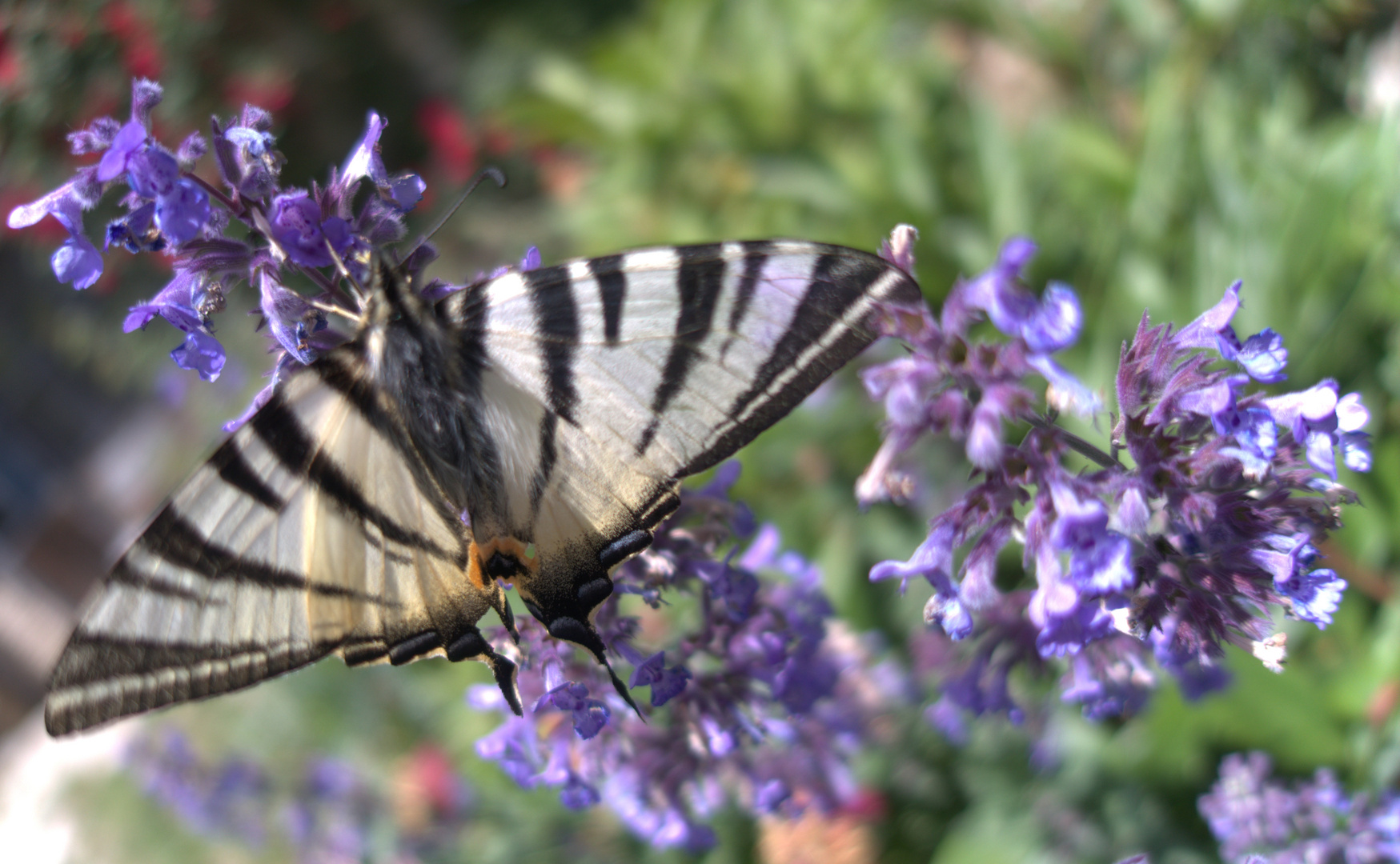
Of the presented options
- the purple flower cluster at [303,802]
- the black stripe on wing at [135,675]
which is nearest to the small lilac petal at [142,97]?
the black stripe on wing at [135,675]

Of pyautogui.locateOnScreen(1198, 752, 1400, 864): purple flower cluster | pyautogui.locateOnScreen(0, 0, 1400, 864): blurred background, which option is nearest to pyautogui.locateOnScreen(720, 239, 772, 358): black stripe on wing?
pyautogui.locateOnScreen(1198, 752, 1400, 864): purple flower cluster

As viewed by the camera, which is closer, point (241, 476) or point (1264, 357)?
point (1264, 357)

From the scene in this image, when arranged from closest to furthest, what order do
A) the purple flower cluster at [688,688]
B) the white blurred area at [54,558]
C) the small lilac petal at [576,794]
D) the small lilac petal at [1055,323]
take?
the small lilac petal at [1055,323] → the purple flower cluster at [688,688] → the small lilac petal at [576,794] → the white blurred area at [54,558]

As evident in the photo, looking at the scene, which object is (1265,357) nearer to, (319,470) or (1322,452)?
(1322,452)

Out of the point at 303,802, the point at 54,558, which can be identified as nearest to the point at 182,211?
the point at 303,802

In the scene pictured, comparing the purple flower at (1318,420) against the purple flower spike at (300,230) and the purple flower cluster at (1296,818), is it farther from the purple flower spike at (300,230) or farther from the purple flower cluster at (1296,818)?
the purple flower spike at (300,230)

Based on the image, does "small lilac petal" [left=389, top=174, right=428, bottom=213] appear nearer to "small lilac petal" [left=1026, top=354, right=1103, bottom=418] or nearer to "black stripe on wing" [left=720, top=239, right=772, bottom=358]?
"black stripe on wing" [left=720, top=239, right=772, bottom=358]

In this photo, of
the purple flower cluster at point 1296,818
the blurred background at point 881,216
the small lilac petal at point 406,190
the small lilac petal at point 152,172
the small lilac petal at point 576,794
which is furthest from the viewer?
the blurred background at point 881,216
